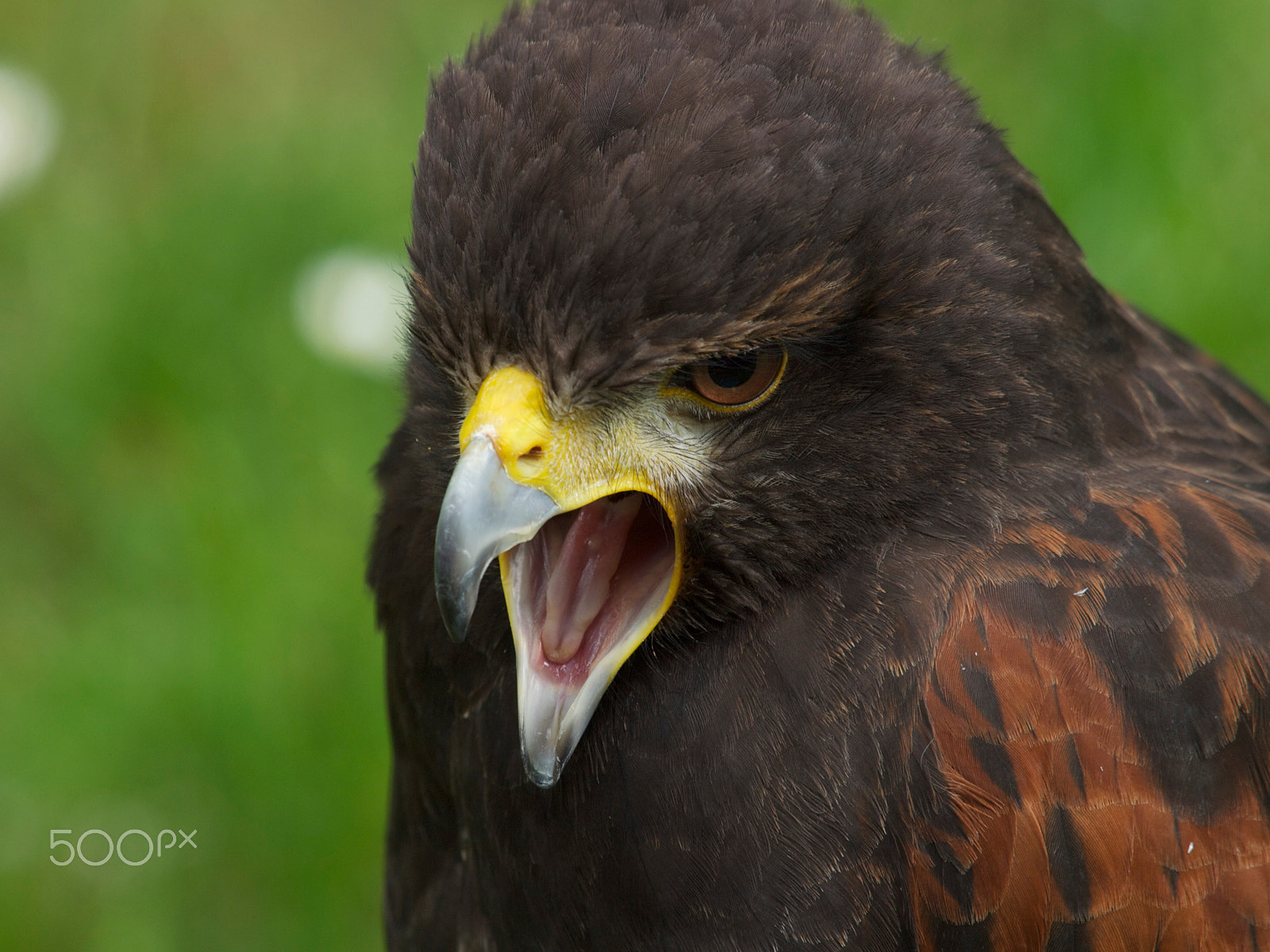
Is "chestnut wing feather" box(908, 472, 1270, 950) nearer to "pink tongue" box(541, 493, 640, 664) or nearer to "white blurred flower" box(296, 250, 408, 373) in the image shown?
"pink tongue" box(541, 493, 640, 664)

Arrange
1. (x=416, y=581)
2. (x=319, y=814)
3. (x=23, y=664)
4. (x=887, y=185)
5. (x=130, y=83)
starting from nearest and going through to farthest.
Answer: (x=887, y=185)
(x=416, y=581)
(x=319, y=814)
(x=23, y=664)
(x=130, y=83)

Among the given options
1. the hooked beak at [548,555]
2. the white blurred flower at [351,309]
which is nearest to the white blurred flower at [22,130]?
the white blurred flower at [351,309]

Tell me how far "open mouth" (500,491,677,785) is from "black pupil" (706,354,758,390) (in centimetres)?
28

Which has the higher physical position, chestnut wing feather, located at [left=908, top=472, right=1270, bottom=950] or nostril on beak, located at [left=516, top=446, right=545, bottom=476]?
nostril on beak, located at [left=516, top=446, right=545, bottom=476]

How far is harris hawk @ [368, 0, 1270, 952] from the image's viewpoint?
255 cm

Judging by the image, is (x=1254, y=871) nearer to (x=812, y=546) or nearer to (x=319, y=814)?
(x=812, y=546)

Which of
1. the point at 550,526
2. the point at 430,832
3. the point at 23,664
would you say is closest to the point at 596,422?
the point at 550,526

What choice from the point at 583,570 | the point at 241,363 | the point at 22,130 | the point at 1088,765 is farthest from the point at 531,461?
the point at 22,130

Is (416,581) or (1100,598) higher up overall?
(1100,598)

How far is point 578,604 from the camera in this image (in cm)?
270

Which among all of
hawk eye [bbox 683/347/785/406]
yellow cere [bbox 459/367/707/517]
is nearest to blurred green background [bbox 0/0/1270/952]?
yellow cere [bbox 459/367/707/517]

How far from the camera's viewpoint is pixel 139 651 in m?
5.07

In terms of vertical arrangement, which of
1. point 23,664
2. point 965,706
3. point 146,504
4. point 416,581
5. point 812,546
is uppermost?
point 812,546

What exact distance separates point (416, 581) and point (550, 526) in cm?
56
